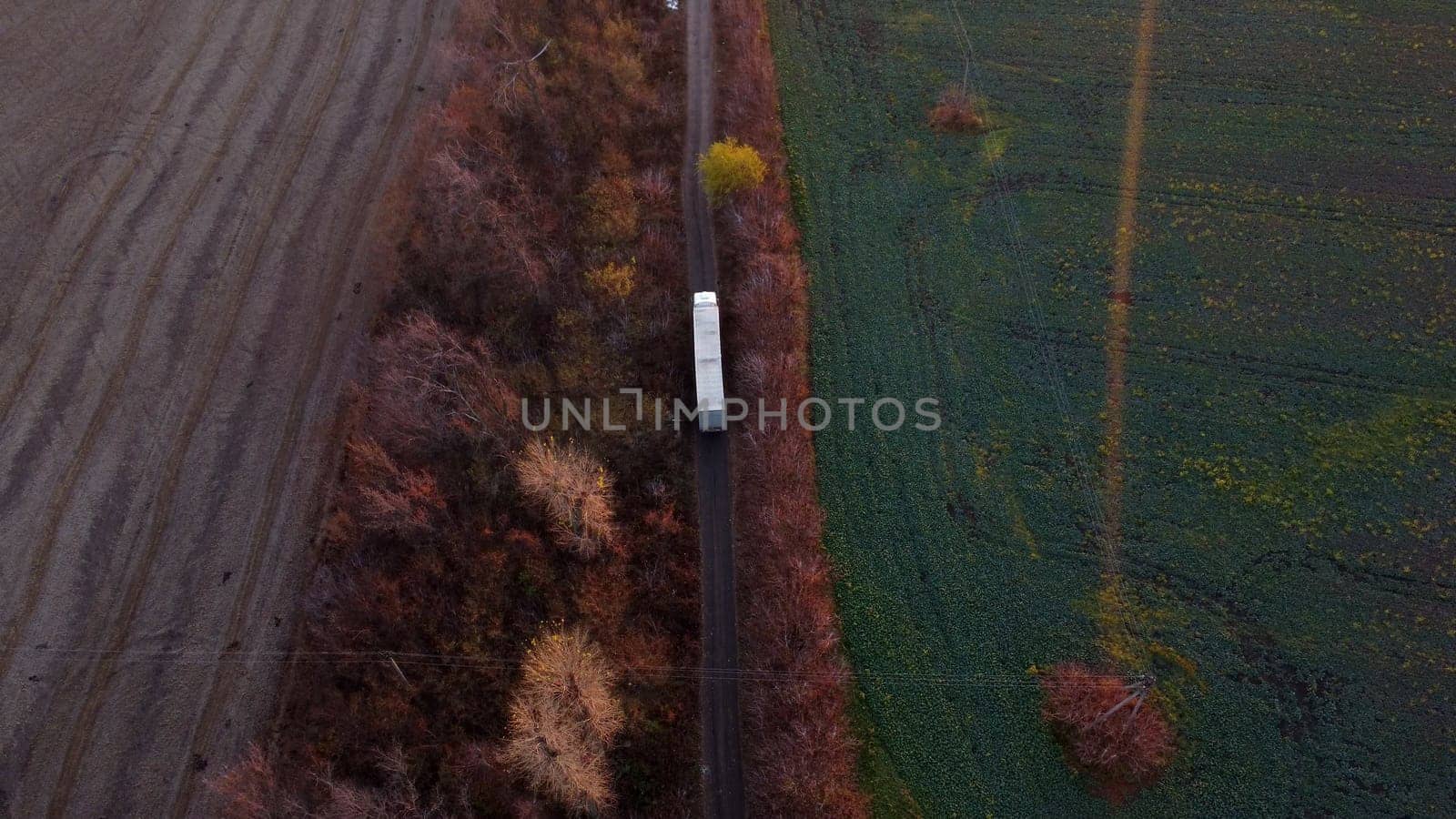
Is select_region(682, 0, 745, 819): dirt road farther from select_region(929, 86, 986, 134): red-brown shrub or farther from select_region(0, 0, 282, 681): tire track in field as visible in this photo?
select_region(0, 0, 282, 681): tire track in field

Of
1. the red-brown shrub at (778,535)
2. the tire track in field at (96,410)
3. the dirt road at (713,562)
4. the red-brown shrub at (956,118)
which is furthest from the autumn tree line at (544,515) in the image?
the tire track in field at (96,410)

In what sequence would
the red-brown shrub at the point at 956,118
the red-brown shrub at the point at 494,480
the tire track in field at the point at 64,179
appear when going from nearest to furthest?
the red-brown shrub at the point at 494,480
the tire track in field at the point at 64,179
the red-brown shrub at the point at 956,118

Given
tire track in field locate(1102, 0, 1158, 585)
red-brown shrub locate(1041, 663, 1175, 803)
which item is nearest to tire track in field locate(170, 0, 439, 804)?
red-brown shrub locate(1041, 663, 1175, 803)

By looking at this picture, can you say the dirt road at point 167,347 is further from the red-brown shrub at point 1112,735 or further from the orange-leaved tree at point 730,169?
the red-brown shrub at point 1112,735

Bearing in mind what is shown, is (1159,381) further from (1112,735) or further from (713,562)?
(713,562)

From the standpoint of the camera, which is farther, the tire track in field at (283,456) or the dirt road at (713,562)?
the tire track in field at (283,456)

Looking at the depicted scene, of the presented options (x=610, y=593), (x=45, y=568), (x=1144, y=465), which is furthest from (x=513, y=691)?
(x=1144, y=465)

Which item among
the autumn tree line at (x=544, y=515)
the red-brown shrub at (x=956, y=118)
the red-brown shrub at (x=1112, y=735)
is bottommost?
the red-brown shrub at (x=1112, y=735)
